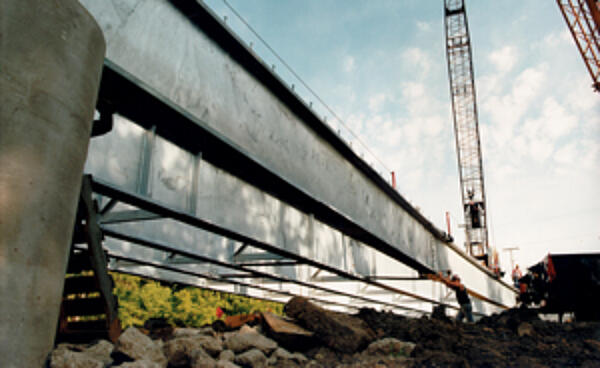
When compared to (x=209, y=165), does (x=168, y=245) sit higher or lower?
lower

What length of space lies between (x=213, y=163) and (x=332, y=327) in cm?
349

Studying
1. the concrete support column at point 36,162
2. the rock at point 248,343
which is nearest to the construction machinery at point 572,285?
the rock at point 248,343

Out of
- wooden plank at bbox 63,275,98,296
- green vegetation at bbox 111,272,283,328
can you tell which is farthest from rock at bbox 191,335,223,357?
green vegetation at bbox 111,272,283,328

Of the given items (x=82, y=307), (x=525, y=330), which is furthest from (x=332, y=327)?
(x=525, y=330)

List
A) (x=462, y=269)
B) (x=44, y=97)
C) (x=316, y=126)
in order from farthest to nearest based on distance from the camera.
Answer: (x=462, y=269)
(x=316, y=126)
(x=44, y=97)

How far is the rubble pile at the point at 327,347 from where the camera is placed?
5.89 m

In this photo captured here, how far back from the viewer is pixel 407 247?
1566 cm

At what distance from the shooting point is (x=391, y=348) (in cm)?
787

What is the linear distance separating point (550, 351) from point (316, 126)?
20.6 ft

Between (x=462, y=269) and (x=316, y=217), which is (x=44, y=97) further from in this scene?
(x=462, y=269)

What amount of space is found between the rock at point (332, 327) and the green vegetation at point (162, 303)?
405 inches

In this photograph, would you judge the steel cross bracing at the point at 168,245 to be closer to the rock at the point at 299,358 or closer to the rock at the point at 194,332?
the rock at the point at 194,332

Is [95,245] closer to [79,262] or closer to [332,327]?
[79,262]

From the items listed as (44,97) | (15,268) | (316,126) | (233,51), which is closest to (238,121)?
(233,51)
